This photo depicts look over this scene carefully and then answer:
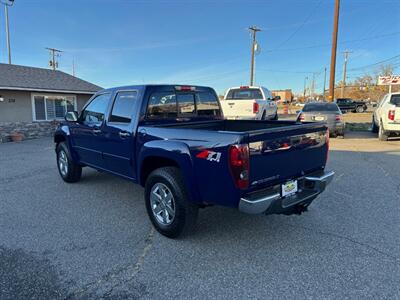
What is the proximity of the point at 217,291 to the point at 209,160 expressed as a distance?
1.21 meters

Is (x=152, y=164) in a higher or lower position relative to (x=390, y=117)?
lower

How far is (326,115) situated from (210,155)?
410 inches

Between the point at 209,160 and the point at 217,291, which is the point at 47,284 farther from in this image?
the point at 209,160

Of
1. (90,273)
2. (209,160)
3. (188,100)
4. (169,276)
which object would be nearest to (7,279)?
(90,273)

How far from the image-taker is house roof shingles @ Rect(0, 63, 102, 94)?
15.4 meters

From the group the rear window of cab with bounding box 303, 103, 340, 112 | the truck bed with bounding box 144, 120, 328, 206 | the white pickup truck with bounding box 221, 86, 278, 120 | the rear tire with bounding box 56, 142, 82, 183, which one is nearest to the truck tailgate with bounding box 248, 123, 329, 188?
the truck bed with bounding box 144, 120, 328, 206

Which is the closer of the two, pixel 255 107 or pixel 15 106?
pixel 255 107

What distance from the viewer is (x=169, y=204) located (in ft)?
11.9

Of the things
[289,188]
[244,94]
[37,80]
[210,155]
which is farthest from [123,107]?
[37,80]

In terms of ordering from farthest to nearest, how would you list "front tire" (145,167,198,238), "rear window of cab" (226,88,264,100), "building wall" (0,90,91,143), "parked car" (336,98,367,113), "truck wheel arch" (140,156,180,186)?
"parked car" (336,98,367,113) < "building wall" (0,90,91,143) < "rear window of cab" (226,88,264,100) < "truck wheel arch" (140,156,180,186) < "front tire" (145,167,198,238)

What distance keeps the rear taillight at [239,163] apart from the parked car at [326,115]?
9648 millimetres

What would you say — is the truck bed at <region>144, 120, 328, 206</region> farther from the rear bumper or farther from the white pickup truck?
the white pickup truck

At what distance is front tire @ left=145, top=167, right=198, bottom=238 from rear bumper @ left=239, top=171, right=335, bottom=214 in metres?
0.76

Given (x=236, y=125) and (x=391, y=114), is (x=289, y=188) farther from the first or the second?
(x=391, y=114)
